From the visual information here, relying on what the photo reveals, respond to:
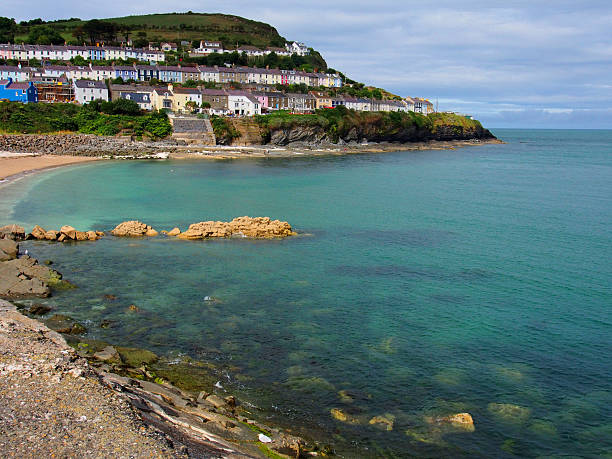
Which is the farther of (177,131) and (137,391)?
(177,131)

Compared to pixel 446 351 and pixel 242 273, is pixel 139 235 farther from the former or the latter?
pixel 446 351

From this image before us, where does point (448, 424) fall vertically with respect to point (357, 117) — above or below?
below

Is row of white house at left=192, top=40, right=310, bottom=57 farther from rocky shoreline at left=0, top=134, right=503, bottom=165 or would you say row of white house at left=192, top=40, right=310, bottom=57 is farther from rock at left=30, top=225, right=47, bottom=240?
rock at left=30, top=225, right=47, bottom=240

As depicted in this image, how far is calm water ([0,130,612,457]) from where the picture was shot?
12961mm

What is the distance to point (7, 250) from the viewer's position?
23.5 m

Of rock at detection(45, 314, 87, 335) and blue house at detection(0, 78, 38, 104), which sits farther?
blue house at detection(0, 78, 38, 104)

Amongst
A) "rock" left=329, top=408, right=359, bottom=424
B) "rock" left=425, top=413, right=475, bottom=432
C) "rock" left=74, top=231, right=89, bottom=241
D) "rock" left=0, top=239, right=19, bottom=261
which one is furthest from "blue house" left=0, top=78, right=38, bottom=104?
"rock" left=425, top=413, right=475, bottom=432

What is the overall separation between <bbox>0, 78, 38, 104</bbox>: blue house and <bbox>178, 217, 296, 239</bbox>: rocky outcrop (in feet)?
239

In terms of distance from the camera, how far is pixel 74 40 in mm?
140250

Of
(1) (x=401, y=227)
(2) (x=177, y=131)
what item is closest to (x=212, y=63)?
(2) (x=177, y=131)

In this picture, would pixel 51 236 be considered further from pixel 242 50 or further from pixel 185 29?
pixel 185 29

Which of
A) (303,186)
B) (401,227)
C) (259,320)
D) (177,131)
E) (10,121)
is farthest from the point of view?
(177,131)

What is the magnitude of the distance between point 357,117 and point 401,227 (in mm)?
79773

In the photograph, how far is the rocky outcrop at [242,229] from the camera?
98.6 feet
